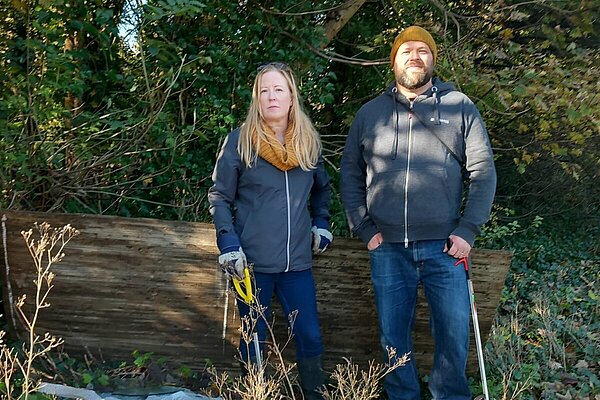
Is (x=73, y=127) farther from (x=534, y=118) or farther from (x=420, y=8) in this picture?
(x=534, y=118)

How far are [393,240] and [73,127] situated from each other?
8.22 ft

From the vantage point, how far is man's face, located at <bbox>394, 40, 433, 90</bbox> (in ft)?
11.3

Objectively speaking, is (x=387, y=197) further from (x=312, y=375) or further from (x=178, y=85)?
(x=178, y=85)

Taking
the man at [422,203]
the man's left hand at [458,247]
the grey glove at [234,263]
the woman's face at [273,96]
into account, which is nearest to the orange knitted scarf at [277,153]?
the woman's face at [273,96]

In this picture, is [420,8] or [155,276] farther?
[420,8]

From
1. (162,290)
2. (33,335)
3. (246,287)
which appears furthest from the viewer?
(162,290)

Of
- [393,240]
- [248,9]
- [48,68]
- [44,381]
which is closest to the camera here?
[393,240]

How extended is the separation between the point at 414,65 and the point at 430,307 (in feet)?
4.47

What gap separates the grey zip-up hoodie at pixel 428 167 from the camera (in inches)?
132

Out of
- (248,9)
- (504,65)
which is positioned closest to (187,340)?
(248,9)

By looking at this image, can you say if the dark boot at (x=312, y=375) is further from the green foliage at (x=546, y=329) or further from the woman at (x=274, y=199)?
the green foliage at (x=546, y=329)

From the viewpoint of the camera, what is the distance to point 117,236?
158 inches

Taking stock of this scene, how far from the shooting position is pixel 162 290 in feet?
13.4

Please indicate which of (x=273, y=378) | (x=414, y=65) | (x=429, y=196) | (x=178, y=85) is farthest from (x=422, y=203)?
(x=178, y=85)
